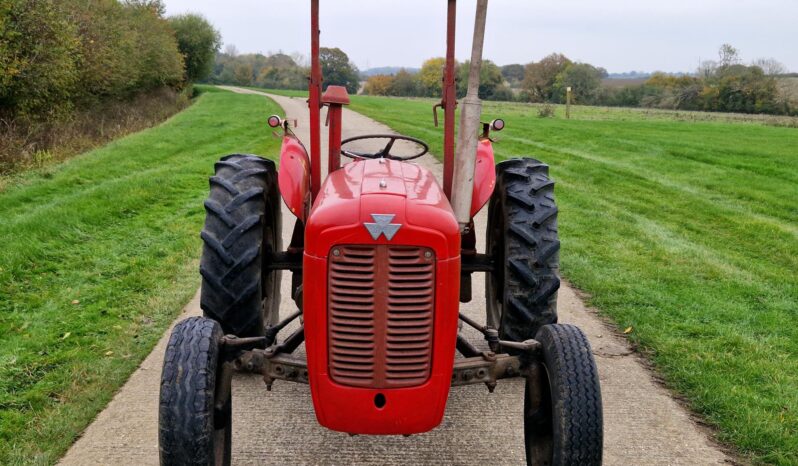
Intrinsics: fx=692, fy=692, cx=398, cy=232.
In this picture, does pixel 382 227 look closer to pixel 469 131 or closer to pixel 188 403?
pixel 469 131

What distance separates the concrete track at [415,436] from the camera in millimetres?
3344

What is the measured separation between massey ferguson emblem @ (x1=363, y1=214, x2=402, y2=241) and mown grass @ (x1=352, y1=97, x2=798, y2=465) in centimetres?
224

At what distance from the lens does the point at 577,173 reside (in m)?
12.8

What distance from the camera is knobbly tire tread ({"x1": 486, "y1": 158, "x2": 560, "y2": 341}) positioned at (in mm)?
3766

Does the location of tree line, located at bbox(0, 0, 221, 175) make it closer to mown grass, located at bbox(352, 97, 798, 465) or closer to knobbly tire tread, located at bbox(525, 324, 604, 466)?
mown grass, located at bbox(352, 97, 798, 465)

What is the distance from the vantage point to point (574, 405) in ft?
8.82

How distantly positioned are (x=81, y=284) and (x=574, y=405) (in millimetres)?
4726

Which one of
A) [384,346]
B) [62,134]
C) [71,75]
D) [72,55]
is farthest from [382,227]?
[72,55]

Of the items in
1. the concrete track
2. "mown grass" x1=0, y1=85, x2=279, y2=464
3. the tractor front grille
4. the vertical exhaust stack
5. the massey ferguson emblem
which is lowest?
the concrete track

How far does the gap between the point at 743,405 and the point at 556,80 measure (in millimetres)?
38188

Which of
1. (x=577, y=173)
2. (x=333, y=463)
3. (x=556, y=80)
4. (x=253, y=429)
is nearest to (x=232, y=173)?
(x=253, y=429)

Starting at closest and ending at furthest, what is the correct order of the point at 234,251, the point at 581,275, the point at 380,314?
the point at 380,314 < the point at 234,251 < the point at 581,275

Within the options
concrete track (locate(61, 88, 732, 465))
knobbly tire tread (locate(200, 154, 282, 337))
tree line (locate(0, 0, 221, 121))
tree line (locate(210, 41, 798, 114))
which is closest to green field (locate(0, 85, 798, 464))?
concrete track (locate(61, 88, 732, 465))

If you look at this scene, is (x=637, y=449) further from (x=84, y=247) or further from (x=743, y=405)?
(x=84, y=247)
